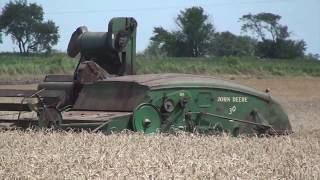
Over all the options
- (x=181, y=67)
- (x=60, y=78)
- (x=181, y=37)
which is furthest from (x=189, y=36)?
(x=60, y=78)

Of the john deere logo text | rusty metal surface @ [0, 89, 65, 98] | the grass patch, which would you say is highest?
rusty metal surface @ [0, 89, 65, 98]

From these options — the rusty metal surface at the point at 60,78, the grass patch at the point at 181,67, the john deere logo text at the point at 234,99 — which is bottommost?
the grass patch at the point at 181,67

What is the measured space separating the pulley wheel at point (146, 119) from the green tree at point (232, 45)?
2769 inches

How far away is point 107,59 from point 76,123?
226cm

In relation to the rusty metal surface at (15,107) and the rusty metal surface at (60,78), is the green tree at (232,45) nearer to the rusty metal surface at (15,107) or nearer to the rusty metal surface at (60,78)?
the rusty metal surface at (60,78)

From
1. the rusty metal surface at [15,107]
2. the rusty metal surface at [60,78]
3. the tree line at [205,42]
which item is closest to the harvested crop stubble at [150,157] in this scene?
the rusty metal surface at [15,107]

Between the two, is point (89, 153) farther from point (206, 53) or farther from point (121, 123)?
point (206, 53)

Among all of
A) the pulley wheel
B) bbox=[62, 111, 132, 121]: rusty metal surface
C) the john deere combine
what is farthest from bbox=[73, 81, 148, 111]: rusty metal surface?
the pulley wheel

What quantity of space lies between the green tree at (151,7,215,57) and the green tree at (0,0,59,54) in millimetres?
13032

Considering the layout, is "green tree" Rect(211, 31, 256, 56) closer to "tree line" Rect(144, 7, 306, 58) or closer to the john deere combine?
"tree line" Rect(144, 7, 306, 58)

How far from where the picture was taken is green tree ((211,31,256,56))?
80.2 m

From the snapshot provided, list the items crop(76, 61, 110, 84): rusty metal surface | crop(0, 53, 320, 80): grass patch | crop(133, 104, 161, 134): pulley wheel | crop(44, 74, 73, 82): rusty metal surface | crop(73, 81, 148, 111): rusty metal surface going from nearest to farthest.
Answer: crop(133, 104, 161, 134): pulley wheel < crop(73, 81, 148, 111): rusty metal surface < crop(76, 61, 110, 84): rusty metal surface < crop(44, 74, 73, 82): rusty metal surface < crop(0, 53, 320, 80): grass patch

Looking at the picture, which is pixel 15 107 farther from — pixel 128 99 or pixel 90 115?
pixel 128 99

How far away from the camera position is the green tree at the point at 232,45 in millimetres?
80250
